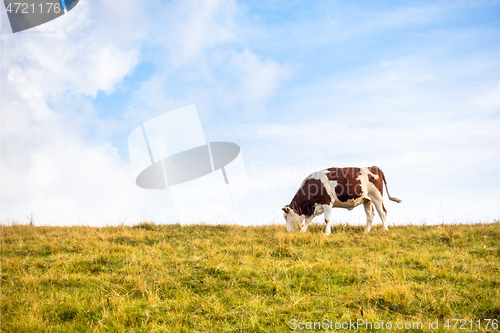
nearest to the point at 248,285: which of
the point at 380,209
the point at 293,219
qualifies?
the point at 293,219

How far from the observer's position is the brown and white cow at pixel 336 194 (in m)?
14.9

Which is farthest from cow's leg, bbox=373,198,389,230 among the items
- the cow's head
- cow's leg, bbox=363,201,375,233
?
the cow's head

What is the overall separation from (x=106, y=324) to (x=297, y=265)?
388 cm

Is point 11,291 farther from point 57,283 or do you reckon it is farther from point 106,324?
point 106,324

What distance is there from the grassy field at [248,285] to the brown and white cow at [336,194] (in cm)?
363

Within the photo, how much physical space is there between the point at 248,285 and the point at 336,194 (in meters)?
8.61

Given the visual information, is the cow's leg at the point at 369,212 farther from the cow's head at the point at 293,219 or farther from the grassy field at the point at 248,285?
the grassy field at the point at 248,285

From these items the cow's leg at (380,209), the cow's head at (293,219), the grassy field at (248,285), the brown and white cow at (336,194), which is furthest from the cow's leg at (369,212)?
the grassy field at (248,285)

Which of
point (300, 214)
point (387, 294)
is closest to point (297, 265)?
point (387, 294)

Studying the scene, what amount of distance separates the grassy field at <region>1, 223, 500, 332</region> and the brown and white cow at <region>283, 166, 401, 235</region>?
3625 millimetres

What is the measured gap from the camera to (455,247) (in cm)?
1067

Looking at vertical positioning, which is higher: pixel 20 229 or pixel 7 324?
pixel 20 229

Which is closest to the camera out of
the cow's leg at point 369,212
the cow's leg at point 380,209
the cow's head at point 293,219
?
the cow's head at point 293,219

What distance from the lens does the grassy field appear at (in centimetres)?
586
